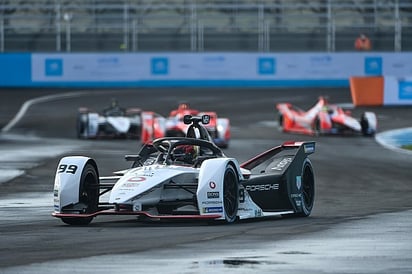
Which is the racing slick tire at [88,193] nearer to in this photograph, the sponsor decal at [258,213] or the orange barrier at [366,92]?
the sponsor decal at [258,213]

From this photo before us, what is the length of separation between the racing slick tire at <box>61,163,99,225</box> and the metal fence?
124ft

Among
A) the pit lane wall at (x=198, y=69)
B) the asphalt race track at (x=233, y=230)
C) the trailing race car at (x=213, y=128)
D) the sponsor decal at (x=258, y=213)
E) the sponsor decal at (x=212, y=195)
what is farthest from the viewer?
the pit lane wall at (x=198, y=69)

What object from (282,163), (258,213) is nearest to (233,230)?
(258,213)

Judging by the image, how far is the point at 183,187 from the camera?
12.4 m

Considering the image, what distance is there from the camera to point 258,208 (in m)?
13.2

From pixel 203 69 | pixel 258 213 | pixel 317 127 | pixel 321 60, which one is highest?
pixel 321 60

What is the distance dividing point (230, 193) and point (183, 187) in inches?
21.3

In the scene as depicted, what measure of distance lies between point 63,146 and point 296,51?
22.9 metres

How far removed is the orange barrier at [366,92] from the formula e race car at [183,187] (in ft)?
94.5

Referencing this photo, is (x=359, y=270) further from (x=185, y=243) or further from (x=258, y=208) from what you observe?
(x=258, y=208)

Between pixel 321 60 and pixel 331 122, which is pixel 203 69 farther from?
pixel 331 122

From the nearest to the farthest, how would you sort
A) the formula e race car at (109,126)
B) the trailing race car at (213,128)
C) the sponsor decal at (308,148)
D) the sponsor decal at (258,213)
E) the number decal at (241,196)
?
the number decal at (241,196), the sponsor decal at (258,213), the sponsor decal at (308,148), the trailing race car at (213,128), the formula e race car at (109,126)

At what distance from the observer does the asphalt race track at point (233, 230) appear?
877 centimetres

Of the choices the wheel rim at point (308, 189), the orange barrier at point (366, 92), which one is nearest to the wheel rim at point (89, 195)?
the wheel rim at point (308, 189)
